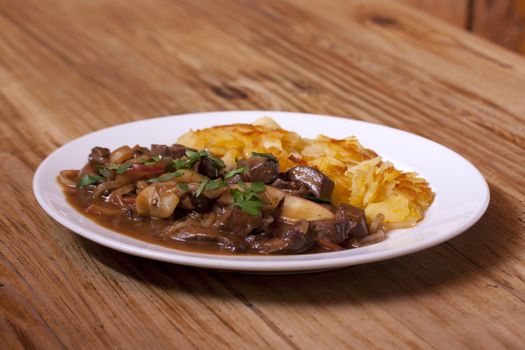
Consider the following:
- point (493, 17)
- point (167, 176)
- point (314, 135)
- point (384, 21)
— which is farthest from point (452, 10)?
point (167, 176)

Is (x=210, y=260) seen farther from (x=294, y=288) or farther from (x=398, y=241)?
(x=398, y=241)

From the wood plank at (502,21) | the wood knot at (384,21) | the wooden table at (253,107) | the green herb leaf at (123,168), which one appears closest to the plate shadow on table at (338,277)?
the wooden table at (253,107)

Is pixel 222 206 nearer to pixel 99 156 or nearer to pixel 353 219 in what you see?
pixel 353 219

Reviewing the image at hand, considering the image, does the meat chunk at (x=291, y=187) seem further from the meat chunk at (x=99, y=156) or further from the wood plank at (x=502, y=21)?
the wood plank at (x=502, y=21)

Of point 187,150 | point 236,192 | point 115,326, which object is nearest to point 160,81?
point 187,150

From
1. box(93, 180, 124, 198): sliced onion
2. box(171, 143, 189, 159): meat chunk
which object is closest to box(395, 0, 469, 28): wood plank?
box(171, 143, 189, 159): meat chunk

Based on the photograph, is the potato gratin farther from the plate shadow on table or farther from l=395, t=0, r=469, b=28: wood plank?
l=395, t=0, r=469, b=28: wood plank
